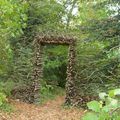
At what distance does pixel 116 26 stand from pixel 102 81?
1.93m

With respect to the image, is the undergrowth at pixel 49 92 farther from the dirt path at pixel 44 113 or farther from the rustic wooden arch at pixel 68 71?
the dirt path at pixel 44 113

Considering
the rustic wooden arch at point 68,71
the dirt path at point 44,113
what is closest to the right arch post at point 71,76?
the rustic wooden arch at point 68,71

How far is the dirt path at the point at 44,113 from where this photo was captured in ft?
30.3

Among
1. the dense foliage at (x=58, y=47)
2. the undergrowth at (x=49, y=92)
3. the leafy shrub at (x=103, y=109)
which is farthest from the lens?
the undergrowth at (x=49, y=92)

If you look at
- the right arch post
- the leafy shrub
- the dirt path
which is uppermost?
the leafy shrub

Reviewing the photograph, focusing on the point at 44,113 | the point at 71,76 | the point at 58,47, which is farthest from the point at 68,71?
the point at 58,47

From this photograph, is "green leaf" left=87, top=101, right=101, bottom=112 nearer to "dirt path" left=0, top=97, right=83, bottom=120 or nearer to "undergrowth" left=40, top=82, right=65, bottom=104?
"dirt path" left=0, top=97, right=83, bottom=120

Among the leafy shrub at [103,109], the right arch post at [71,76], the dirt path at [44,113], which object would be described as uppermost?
the leafy shrub at [103,109]

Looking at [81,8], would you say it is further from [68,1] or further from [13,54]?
[13,54]

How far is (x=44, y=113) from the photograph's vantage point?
1007 cm

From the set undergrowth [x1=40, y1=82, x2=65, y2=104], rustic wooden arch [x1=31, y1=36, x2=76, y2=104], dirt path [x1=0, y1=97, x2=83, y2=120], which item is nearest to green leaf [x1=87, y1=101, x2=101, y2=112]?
dirt path [x1=0, y1=97, x2=83, y2=120]

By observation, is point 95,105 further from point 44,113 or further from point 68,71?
point 68,71

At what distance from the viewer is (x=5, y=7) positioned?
7.65 metres

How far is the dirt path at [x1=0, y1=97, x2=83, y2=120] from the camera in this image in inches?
364
